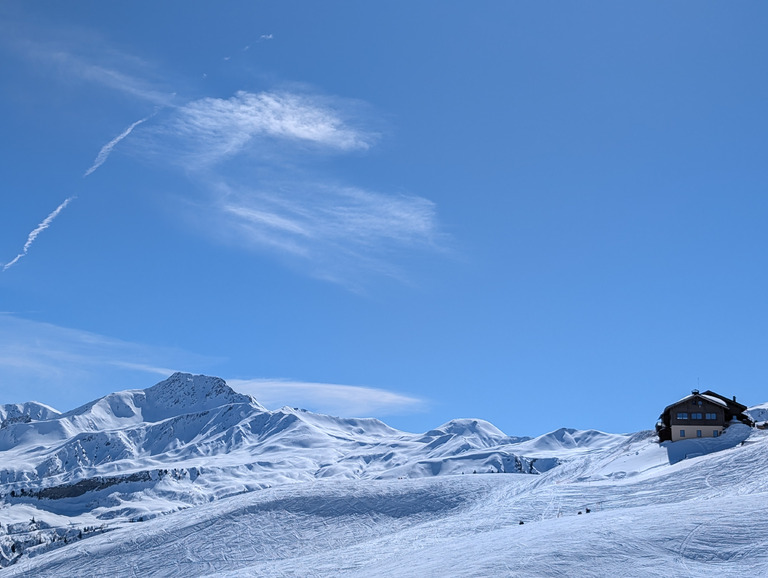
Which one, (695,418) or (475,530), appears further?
(695,418)

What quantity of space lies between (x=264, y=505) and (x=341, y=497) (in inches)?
316

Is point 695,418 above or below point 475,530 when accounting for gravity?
above

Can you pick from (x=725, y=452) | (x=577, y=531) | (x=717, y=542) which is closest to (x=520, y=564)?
(x=577, y=531)

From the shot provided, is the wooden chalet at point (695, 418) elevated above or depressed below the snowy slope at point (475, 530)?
above

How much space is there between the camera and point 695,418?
8012 cm

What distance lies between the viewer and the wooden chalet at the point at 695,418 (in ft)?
260

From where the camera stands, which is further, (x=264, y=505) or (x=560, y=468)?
(x=560, y=468)

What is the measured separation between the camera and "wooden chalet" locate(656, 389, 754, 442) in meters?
79.4

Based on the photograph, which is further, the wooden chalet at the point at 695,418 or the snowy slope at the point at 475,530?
the wooden chalet at the point at 695,418

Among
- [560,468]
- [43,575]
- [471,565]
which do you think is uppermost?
[560,468]

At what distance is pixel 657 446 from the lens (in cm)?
7894

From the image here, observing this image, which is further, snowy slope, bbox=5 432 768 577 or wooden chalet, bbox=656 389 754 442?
wooden chalet, bbox=656 389 754 442

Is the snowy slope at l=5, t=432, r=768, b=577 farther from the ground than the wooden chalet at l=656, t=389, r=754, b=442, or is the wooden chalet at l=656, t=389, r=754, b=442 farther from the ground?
the wooden chalet at l=656, t=389, r=754, b=442

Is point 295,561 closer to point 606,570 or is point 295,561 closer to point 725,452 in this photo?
point 606,570
